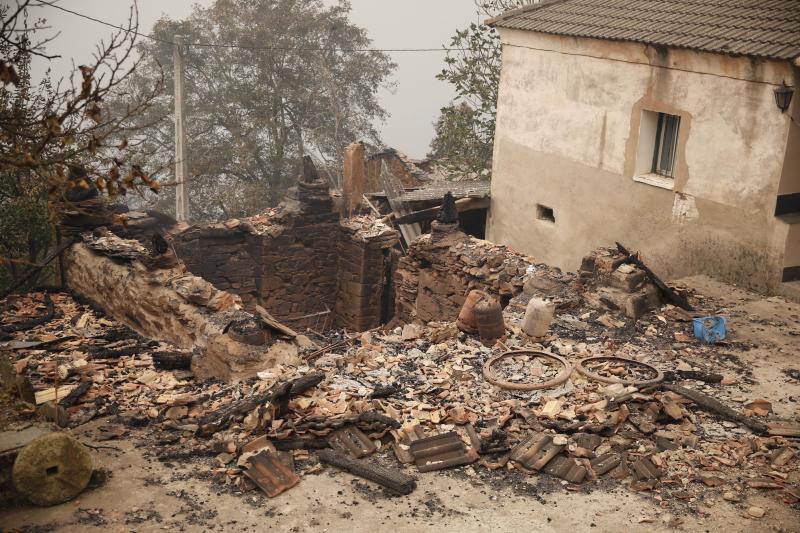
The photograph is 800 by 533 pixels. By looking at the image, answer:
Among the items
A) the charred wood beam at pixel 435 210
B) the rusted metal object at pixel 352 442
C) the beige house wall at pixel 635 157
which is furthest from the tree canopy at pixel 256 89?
the rusted metal object at pixel 352 442

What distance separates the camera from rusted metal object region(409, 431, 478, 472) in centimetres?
686

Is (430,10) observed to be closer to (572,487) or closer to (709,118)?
(709,118)

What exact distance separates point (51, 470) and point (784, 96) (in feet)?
32.1

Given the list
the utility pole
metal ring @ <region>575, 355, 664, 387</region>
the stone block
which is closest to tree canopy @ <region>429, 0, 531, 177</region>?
the utility pole

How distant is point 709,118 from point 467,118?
11.0 m

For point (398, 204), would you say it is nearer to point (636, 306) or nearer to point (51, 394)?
point (636, 306)

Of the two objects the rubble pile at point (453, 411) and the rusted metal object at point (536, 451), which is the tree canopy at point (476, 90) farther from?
the rusted metal object at point (536, 451)

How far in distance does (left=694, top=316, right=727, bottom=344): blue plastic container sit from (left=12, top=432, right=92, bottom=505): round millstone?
6926 millimetres

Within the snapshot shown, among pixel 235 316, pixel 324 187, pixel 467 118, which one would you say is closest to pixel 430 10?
pixel 467 118

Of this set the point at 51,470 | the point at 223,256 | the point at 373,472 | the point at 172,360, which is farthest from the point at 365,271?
the point at 51,470

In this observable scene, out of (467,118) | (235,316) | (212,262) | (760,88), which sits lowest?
(212,262)

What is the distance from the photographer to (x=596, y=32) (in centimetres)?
1340

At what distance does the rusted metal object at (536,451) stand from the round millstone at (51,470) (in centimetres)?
354

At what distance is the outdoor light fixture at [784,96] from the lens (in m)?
10.7
